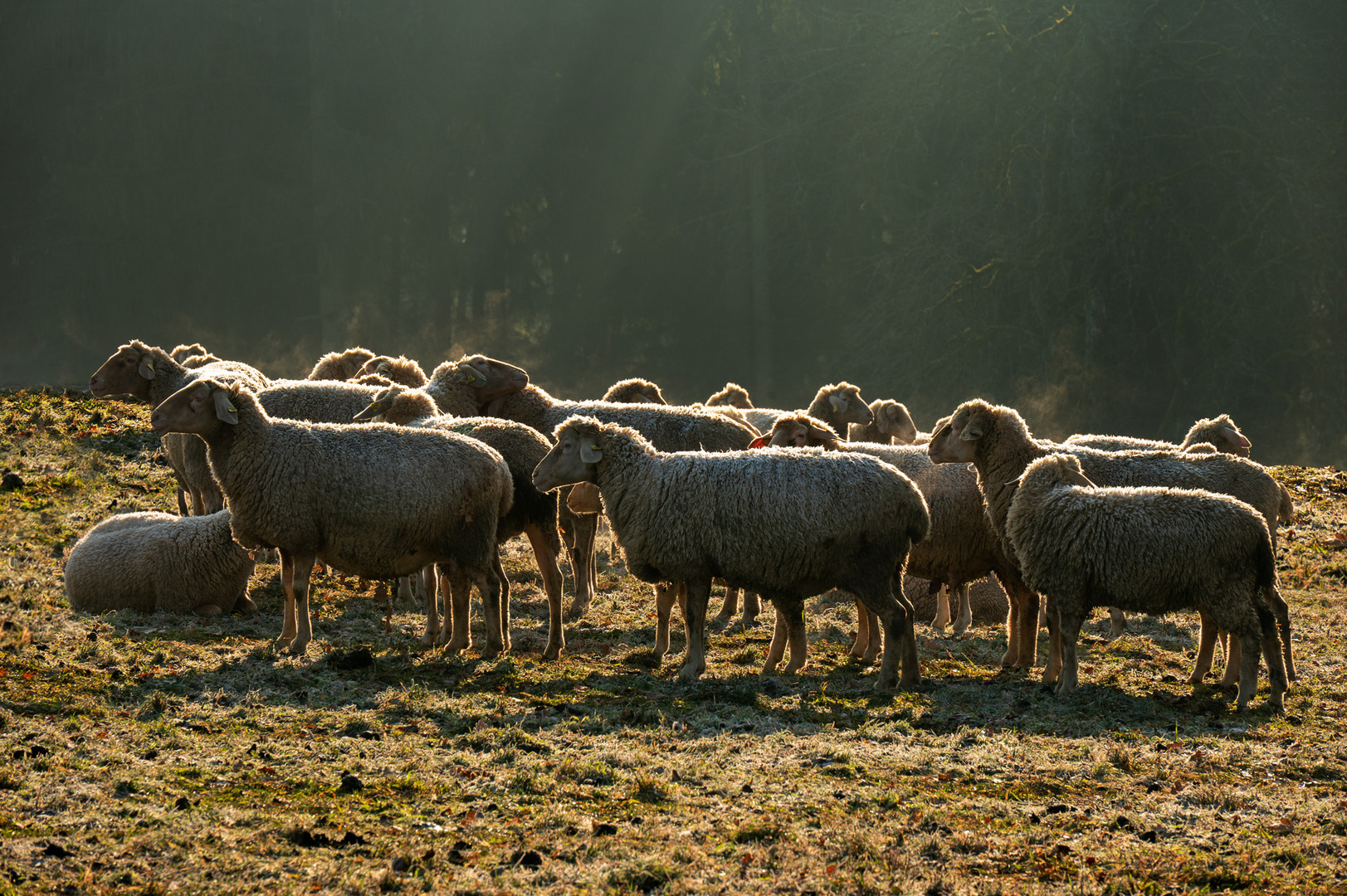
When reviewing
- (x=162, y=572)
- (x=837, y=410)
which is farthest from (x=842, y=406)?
(x=162, y=572)

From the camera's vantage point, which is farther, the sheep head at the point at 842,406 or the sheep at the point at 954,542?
the sheep head at the point at 842,406

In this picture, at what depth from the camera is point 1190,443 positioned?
13.8m

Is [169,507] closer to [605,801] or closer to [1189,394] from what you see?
[605,801]

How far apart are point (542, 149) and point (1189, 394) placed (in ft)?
55.0

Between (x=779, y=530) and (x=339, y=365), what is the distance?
34.3 ft

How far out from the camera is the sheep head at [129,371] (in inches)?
549

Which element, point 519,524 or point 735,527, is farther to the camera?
point 519,524

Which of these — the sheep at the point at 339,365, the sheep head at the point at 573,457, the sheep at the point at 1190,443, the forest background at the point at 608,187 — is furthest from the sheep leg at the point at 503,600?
the forest background at the point at 608,187

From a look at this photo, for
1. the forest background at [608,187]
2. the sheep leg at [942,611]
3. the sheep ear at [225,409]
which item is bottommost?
the sheep leg at [942,611]

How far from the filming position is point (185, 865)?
4.68 meters

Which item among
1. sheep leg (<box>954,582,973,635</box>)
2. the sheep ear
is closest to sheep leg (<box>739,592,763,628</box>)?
sheep leg (<box>954,582,973,635</box>)

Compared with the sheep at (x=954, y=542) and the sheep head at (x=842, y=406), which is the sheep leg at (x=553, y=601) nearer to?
the sheep at (x=954, y=542)

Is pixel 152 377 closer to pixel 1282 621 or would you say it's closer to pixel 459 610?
Answer: pixel 459 610

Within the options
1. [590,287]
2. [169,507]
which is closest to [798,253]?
[590,287]
